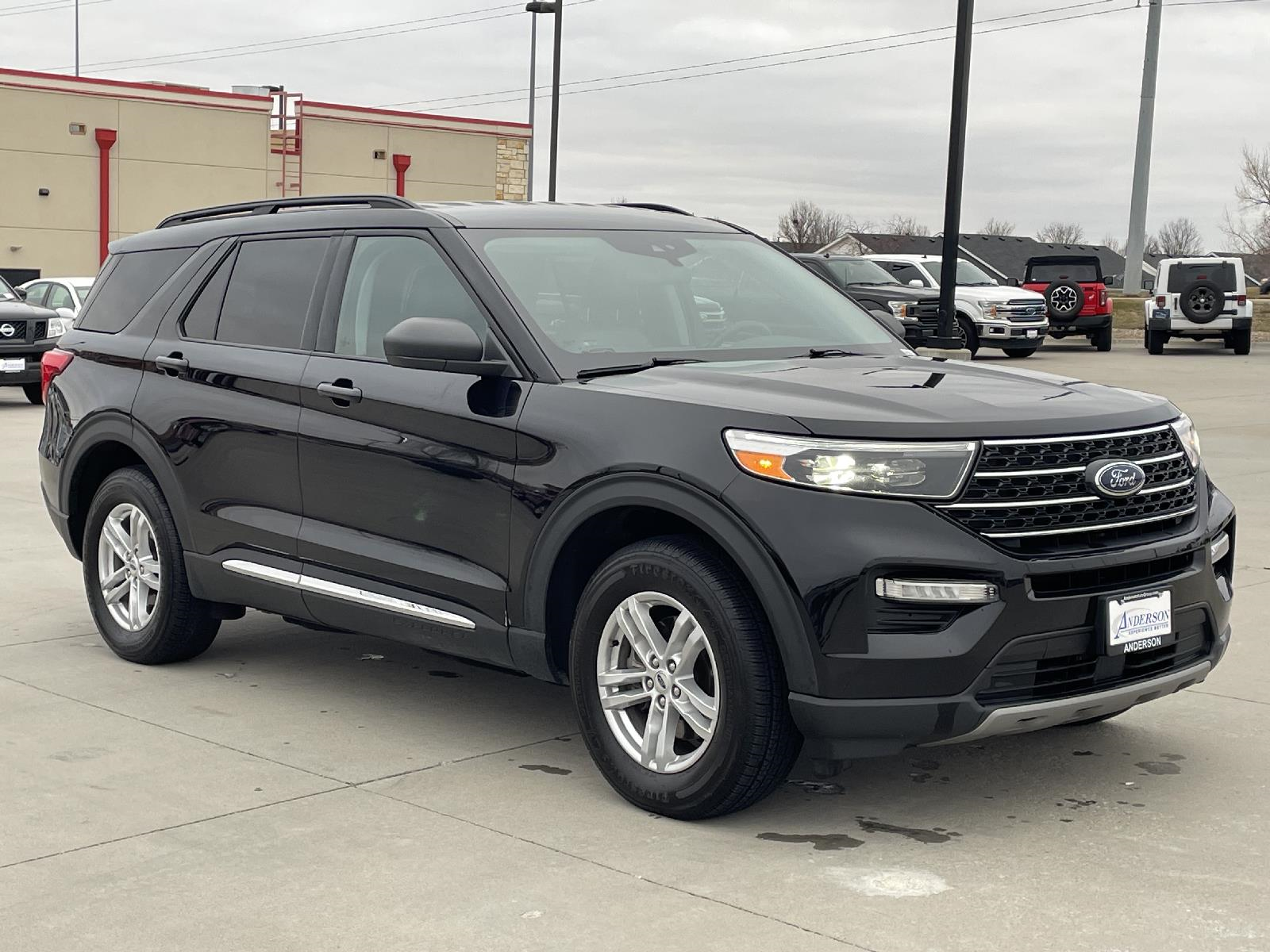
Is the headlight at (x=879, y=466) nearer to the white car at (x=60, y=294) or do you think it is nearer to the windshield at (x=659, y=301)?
the windshield at (x=659, y=301)

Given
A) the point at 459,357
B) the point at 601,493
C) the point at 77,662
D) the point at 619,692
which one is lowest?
the point at 77,662

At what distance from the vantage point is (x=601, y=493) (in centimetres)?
484

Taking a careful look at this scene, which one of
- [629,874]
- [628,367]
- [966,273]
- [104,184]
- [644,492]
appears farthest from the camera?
[104,184]

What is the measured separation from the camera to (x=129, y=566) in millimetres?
6809

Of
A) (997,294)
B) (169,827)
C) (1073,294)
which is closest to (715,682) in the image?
(169,827)

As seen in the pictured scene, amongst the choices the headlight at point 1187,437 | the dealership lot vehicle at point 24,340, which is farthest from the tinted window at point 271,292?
the dealership lot vehicle at point 24,340

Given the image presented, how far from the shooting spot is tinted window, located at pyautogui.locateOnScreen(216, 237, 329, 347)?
615 cm

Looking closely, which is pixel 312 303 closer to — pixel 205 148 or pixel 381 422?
pixel 381 422

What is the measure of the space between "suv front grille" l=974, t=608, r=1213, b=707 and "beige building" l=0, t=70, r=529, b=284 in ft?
122

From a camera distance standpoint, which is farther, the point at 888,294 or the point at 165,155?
the point at 165,155

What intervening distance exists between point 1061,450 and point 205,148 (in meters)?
39.5

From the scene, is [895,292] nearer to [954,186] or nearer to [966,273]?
[966,273]

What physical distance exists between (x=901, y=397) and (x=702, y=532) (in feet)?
2.19

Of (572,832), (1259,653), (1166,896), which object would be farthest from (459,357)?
(1259,653)
